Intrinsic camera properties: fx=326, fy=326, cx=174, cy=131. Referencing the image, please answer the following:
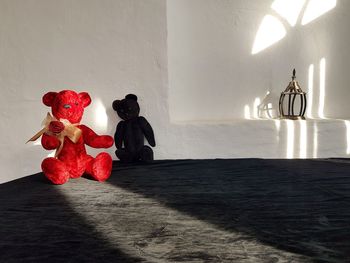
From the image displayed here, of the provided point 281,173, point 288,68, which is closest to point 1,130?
point 281,173

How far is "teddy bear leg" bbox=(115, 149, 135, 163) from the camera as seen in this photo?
1968mm

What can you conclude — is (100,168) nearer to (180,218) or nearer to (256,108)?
(180,218)

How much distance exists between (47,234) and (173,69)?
1780 millimetres

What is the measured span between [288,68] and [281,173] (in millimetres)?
1215

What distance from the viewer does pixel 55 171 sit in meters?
1.42

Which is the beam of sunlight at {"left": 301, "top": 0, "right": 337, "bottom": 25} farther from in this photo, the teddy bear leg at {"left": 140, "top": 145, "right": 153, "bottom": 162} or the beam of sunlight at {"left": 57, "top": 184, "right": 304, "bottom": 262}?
the beam of sunlight at {"left": 57, "top": 184, "right": 304, "bottom": 262}

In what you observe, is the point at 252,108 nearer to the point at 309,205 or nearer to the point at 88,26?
the point at 88,26

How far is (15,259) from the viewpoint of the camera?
0.67m

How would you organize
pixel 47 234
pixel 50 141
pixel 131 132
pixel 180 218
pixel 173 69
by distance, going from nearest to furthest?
pixel 47 234
pixel 180 218
pixel 50 141
pixel 131 132
pixel 173 69

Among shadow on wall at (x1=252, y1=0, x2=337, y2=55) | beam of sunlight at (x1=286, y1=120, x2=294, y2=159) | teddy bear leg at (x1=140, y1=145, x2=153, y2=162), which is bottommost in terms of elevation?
teddy bear leg at (x1=140, y1=145, x2=153, y2=162)

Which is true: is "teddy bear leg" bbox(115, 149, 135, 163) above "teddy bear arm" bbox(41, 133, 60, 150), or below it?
below

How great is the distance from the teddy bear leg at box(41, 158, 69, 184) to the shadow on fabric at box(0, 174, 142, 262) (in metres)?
0.19

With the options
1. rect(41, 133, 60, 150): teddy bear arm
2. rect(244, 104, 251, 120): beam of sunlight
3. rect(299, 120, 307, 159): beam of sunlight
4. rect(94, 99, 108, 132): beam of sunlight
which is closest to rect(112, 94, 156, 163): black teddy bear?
rect(94, 99, 108, 132): beam of sunlight

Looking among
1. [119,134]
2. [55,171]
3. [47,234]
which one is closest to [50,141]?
[55,171]
